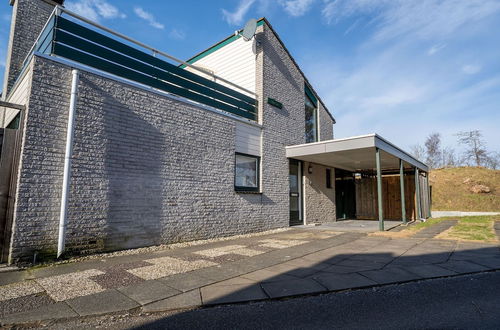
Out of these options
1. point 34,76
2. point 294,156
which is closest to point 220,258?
point 34,76

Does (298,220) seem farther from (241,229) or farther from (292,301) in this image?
(292,301)

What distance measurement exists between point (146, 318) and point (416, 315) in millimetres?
2694

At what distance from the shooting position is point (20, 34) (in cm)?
762

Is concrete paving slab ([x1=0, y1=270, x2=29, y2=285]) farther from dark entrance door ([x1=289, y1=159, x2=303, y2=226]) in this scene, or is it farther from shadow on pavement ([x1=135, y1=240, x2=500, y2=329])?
dark entrance door ([x1=289, y1=159, x2=303, y2=226])

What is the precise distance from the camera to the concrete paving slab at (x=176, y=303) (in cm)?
310

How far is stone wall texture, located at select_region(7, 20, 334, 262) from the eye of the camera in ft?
17.2

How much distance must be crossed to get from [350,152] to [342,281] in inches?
286

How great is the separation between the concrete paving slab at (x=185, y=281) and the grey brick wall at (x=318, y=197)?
845 cm

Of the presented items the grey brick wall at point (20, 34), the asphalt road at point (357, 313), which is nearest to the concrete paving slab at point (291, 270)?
the asphalt road at point (357, 313)

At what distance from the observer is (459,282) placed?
4.00 metres

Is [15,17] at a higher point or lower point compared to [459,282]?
higher

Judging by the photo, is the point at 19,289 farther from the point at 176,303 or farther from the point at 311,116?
the point at 311,116

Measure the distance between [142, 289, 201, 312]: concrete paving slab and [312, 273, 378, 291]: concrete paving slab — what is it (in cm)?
169

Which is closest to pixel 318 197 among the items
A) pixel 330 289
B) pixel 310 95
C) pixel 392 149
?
pixel 392 149
